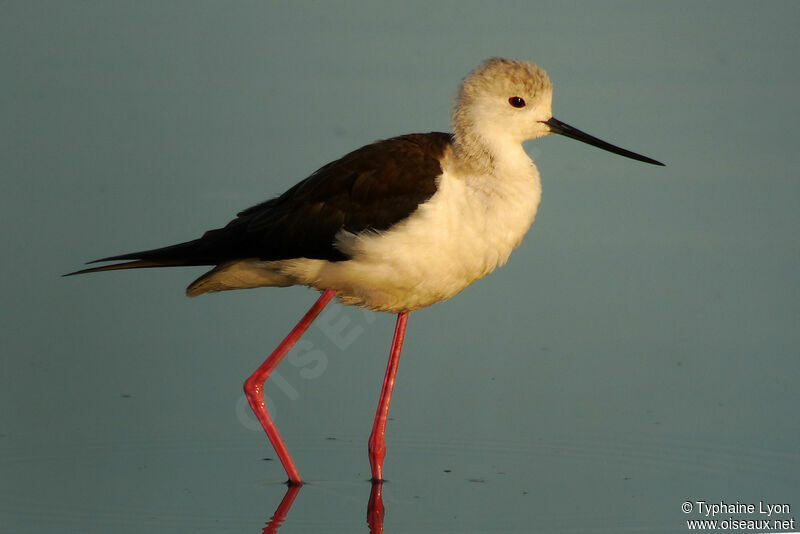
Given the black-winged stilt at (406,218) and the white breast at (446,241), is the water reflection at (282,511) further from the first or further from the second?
the white breast at (446,241)

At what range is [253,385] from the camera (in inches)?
219

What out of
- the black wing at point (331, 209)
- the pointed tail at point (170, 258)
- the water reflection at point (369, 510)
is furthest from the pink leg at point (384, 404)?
the pointed tail at point (170, 258)

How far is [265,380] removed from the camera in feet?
18.4

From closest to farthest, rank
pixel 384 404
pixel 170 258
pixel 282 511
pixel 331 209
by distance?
pixel 282 511 < pixel 331 209 < pixel 170 258 < pixel 384 404

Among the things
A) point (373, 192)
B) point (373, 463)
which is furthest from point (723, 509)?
point (373, 192)

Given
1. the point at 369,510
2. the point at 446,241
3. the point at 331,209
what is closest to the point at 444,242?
the point at 446,241

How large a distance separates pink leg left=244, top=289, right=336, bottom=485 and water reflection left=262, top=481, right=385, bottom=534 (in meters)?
0.15

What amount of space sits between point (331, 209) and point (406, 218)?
0.35 meters

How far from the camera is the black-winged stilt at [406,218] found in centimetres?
496

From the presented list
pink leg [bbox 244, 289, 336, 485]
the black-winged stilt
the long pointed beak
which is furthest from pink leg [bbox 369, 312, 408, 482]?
the long pointed beak

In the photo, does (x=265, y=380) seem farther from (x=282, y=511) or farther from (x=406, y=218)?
(x=406, y=218)

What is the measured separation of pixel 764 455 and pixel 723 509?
22.3 inches

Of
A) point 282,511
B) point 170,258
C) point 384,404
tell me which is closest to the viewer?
point 282,511

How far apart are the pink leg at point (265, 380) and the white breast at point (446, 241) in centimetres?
29
